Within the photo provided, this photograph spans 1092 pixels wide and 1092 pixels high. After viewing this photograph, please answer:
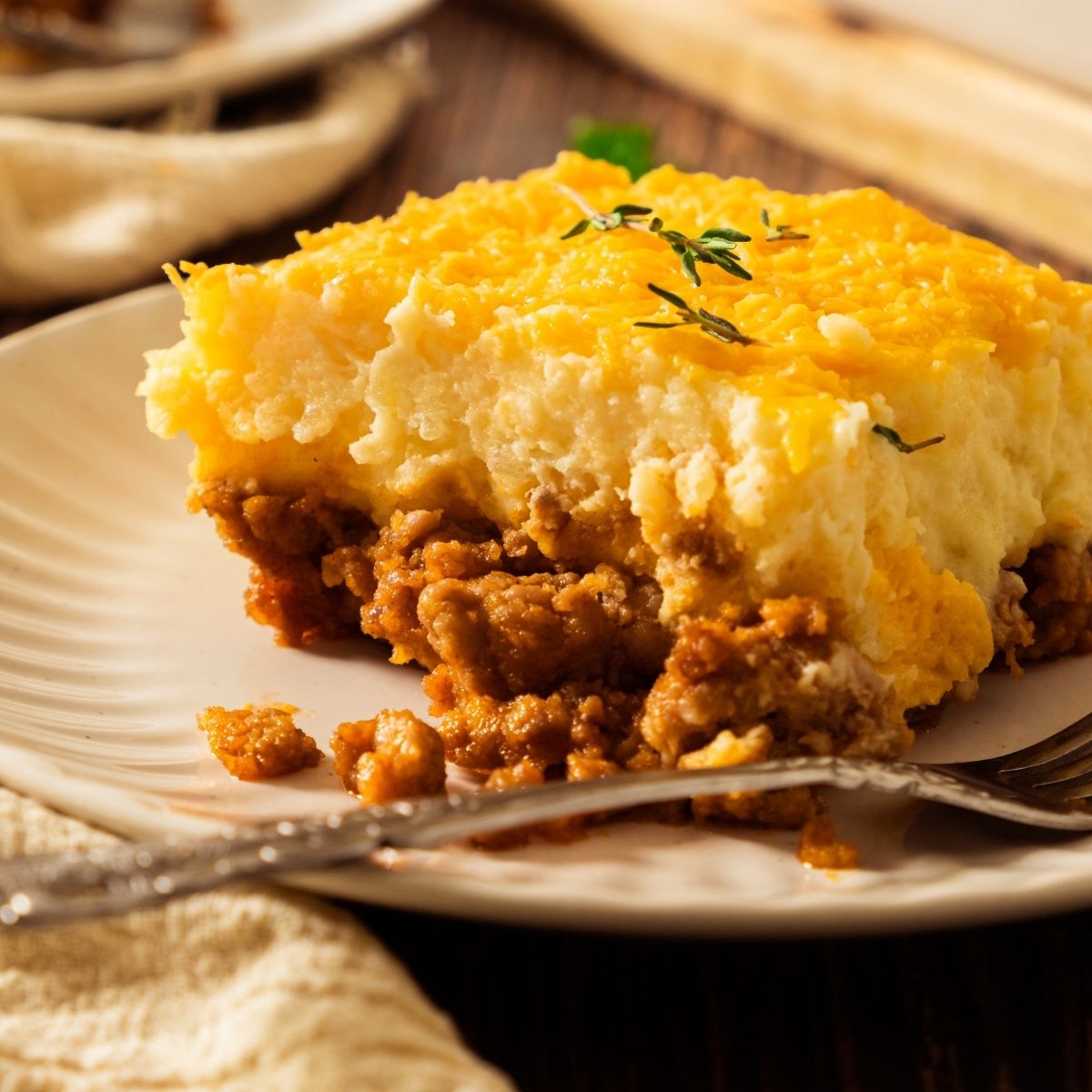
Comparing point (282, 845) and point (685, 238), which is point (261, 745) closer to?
point (282, 845)

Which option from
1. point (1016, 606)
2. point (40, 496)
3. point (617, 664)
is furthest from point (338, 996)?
point (40, 496)

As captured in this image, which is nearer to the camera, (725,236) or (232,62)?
(725,236)

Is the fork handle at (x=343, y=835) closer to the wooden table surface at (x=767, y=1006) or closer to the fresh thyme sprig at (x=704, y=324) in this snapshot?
the wooden table surface at (x=767, y=1006)

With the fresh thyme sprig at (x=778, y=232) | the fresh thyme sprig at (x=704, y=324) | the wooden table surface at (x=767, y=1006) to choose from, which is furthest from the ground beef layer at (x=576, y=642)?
the fresh thyme sprig at (x=778, y=232)

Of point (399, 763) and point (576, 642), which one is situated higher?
point (576, 642)

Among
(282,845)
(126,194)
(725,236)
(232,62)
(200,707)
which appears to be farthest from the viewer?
(232,62)

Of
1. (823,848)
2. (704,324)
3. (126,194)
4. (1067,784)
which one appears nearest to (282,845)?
(823,848)

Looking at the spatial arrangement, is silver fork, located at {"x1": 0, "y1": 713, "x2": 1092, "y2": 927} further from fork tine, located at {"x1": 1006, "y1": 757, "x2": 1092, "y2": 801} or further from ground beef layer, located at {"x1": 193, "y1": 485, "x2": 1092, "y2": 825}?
ground beef layer, located at {"x1": 193, "y1": 485, "x2": 1092, "y2": 825}

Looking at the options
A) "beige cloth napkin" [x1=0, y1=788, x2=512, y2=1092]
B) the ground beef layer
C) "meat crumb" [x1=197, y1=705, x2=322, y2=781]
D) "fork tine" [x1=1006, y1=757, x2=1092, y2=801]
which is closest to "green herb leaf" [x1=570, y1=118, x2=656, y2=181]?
the ground beef layer
